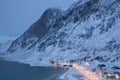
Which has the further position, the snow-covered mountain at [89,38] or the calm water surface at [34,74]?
the snow-covered mountain at [89,38]

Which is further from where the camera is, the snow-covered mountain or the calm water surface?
the snow-covered mountain

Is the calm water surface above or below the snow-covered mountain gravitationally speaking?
below

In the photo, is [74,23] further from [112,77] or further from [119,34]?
[112,77]

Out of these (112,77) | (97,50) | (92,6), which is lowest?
(112,77)

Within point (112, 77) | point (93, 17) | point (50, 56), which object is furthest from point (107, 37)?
point (112, 77)

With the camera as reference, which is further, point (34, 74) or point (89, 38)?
point (89, 38)

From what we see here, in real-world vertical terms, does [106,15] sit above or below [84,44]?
above

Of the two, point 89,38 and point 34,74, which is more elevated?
point 89,38

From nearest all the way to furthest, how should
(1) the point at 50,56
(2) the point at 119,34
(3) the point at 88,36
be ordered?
(2) the point at 119,34
(3) the point at 88,36
(1) the point at 50,56

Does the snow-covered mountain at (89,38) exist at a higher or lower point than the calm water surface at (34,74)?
higher

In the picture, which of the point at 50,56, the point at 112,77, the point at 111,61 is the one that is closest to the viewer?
the point at 112,77

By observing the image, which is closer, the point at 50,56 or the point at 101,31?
Result: the point at 101,31
